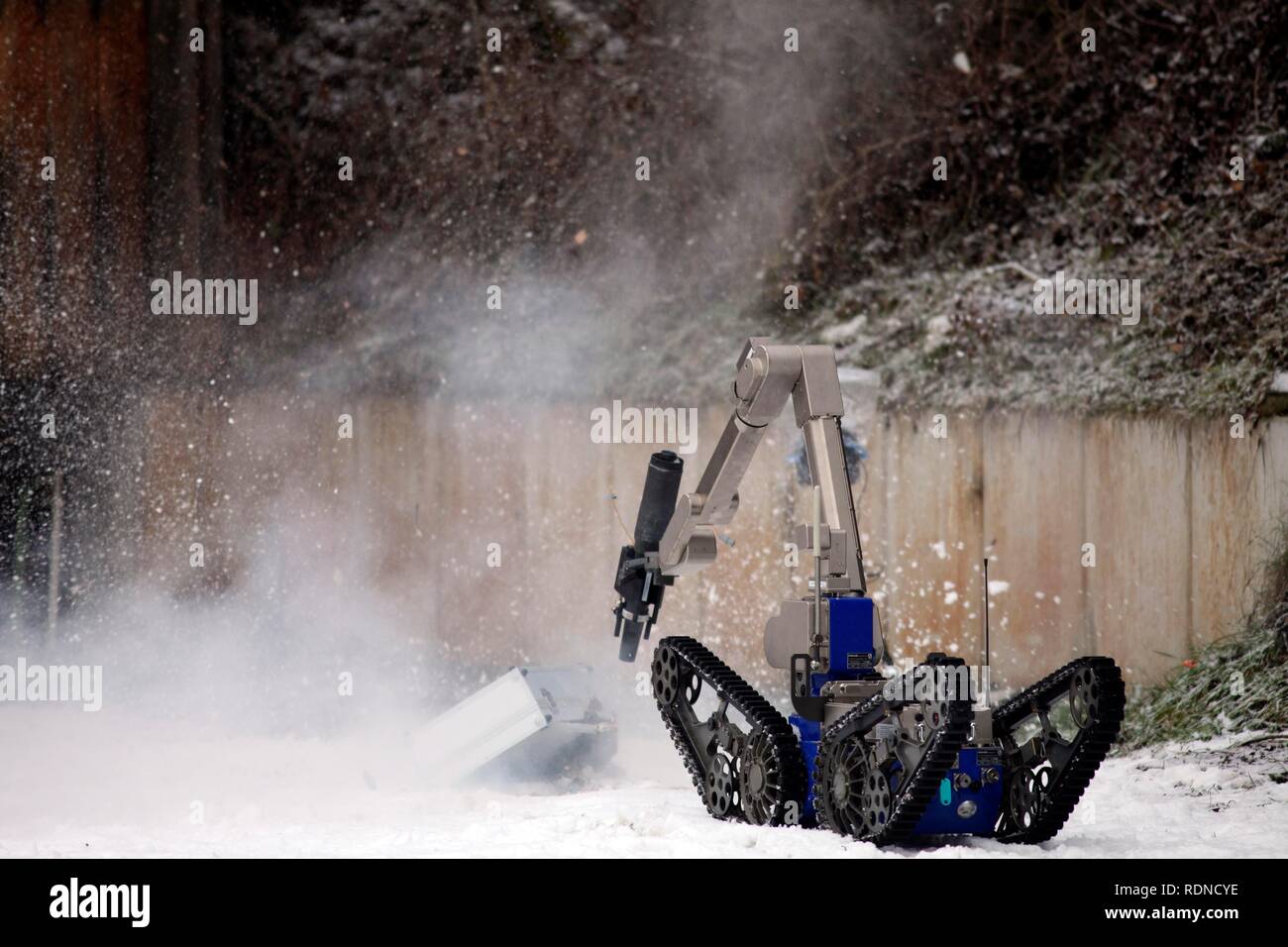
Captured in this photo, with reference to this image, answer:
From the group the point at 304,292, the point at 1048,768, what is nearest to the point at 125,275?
the point at 304,292

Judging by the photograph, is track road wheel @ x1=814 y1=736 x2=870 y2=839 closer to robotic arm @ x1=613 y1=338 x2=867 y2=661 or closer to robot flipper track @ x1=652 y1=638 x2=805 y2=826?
robot flipper track @ x1=652 y1=638 x2=805 y2=826

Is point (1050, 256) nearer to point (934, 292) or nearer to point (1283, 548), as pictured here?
point (934, 292)

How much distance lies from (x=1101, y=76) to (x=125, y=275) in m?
8.11

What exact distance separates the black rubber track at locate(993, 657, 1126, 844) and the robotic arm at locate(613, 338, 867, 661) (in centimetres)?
86

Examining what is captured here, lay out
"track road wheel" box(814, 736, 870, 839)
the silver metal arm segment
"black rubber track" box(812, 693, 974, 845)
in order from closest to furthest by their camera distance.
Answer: "black rubber track" box(812, 693, 974, 845), "track road wheel" box(814, 736, 870, 839), the silver metal arm segment

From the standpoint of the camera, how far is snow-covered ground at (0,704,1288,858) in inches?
234

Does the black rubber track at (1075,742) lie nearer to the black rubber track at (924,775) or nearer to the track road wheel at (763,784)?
the black rubber track at (924,775)

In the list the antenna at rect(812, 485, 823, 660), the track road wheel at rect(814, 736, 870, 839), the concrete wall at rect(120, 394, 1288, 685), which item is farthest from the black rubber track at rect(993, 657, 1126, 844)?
the concrete wall at rect(120, 394, 1288, 685)

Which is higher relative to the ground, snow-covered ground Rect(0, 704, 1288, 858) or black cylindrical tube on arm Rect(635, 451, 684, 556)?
black cylindrical tube on arm Rect(635, 451, 684, 556)

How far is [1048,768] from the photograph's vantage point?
19.6ft

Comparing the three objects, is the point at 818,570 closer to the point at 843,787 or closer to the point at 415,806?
the point at 843,787

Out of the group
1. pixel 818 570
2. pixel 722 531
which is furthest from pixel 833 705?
pixel 722 531

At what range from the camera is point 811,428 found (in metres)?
6.39

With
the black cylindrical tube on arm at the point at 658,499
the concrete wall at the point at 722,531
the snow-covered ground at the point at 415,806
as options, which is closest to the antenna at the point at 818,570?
the snow-covered ground at the point at 415,806
